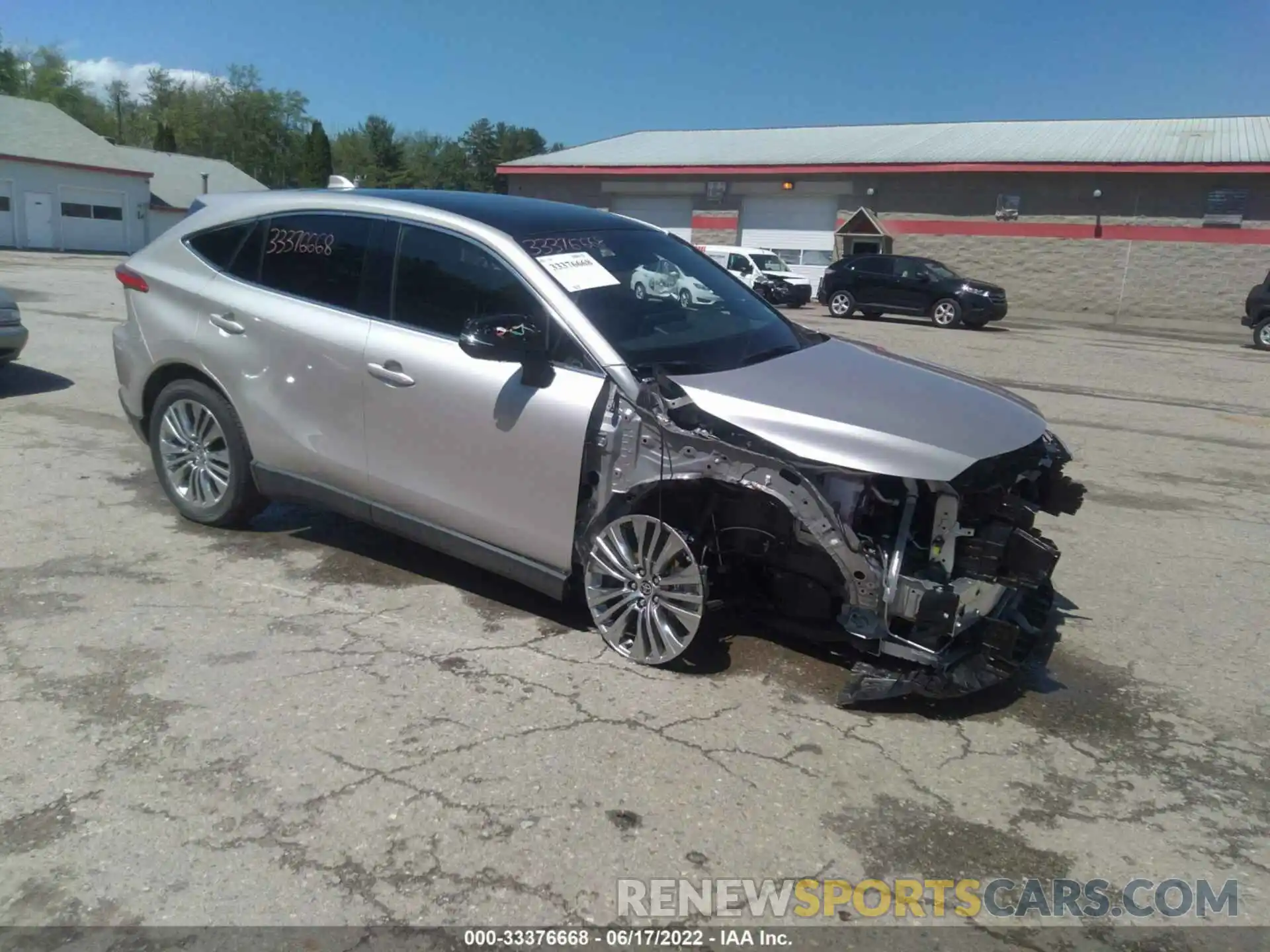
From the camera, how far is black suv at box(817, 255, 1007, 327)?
24922 millimetres

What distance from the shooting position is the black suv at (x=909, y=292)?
2492cm

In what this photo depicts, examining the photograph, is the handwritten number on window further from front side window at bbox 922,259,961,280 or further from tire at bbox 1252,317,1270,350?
tire at bbox 1252,317,1270,350

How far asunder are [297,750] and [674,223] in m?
39.3

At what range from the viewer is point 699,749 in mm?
3570

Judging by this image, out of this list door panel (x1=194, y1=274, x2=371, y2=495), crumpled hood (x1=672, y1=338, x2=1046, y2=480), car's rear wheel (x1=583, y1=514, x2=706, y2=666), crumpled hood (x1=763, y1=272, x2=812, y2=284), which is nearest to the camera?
crumpled hood (x1=672, y1=338, x2=1046, y2=480)

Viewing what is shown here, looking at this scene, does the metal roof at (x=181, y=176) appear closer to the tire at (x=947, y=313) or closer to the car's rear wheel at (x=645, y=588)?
the tire at (x=947, y=313)

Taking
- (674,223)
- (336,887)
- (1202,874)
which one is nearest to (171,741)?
(336,887)

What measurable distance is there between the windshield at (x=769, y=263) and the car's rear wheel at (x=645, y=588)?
1040 inches

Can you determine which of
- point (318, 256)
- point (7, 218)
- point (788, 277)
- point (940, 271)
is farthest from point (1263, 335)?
point (7, 218)

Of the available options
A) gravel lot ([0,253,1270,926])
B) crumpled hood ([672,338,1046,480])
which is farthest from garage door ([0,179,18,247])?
crumpled hood ([672,338,1046,480])

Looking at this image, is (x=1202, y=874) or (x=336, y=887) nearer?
(x=336, y=887)

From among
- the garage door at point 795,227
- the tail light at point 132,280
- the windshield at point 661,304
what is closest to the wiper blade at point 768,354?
the windshield at point 661,304

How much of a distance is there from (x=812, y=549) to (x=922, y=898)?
144 centimetres

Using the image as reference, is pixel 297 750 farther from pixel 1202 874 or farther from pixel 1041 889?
pixel 1202 874
